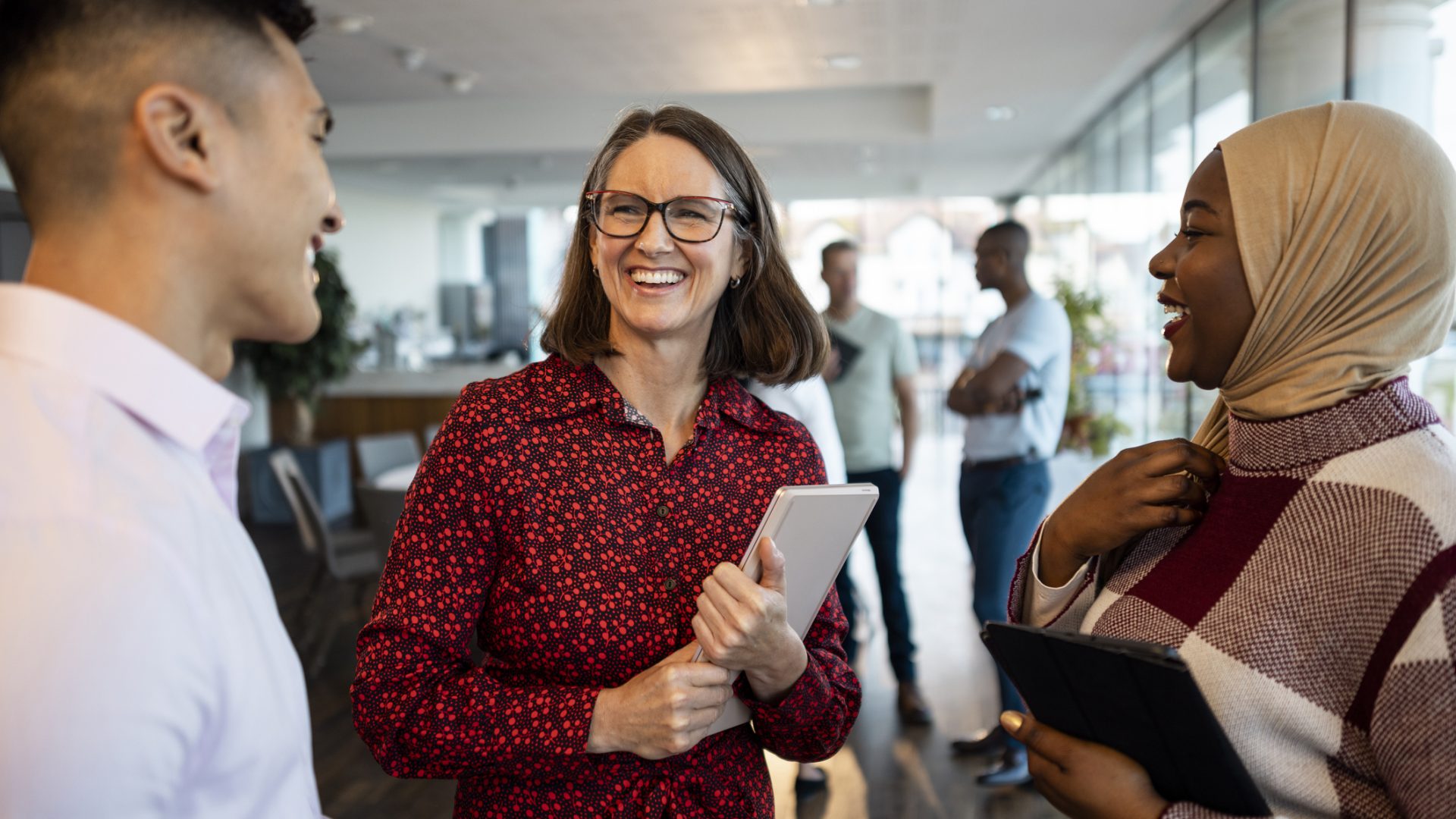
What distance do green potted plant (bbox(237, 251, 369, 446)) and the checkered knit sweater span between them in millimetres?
7997

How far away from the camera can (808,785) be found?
3.55 meters

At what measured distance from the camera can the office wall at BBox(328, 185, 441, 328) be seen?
41.5ft

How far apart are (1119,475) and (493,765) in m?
0.80

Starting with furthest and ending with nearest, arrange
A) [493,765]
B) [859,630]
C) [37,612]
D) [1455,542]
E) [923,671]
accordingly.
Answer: [859,630]
[923,671]
[493,765]
[1455,542]
[37,612]

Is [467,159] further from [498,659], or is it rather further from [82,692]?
[82,692]

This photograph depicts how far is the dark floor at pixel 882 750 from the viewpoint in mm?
3420

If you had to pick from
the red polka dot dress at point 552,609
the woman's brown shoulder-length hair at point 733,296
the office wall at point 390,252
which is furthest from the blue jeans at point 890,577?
the office wall at point 390,252

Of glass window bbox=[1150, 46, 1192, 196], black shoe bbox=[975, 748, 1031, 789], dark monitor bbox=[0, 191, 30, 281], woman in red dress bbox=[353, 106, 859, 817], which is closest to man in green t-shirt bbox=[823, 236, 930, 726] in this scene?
black shoe bbox=[975, 748, 1031, 789]

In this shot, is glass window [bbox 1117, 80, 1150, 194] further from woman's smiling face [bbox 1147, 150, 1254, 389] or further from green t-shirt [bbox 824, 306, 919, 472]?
woman's smiling face [bbox 1147, 150, 1254, 389]

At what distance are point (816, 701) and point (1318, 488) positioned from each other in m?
0.65

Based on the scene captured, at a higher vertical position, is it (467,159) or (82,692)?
(467,159)

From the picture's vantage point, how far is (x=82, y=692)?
0.61 metres

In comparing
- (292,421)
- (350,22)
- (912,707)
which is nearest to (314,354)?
(292,421)

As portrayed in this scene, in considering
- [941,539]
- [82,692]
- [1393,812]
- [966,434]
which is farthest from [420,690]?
[941,539]
